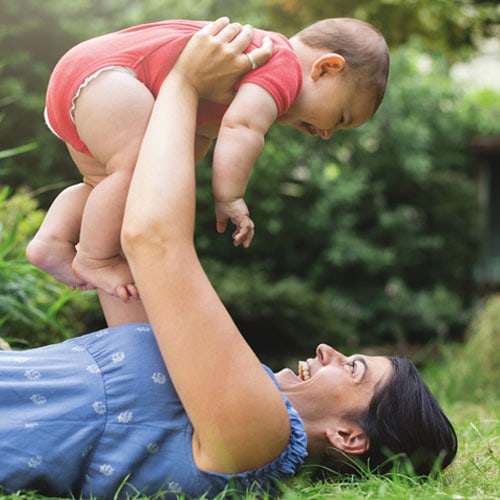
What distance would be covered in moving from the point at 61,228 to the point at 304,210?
7410 millimetres

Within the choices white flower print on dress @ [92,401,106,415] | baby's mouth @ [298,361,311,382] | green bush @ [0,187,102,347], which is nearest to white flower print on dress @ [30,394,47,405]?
white flower print on dress @ [92,401,106,415]

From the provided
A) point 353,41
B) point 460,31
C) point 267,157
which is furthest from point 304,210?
point 353,41

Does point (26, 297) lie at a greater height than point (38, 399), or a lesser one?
lesser

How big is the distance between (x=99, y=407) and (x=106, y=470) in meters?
0.15

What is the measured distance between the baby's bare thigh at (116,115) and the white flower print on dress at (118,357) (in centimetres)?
45

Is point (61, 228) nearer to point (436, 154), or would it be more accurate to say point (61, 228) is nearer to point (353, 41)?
point (353, 41)

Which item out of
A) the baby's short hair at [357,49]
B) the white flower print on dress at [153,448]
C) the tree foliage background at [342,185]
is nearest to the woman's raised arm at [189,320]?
the white flower print on dress at [153,448]

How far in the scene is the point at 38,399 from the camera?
6.03 feet

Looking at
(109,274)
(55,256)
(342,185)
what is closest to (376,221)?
(342,185)

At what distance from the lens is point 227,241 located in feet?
28.7

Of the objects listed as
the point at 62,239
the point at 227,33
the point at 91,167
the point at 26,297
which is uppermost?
the point at 227,33

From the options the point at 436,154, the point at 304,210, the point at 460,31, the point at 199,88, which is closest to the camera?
the point at 199,88

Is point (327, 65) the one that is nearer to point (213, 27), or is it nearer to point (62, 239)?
point (213, 27)

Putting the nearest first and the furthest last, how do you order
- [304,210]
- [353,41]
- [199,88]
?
[199,88] < [353,41] < [304,210]
